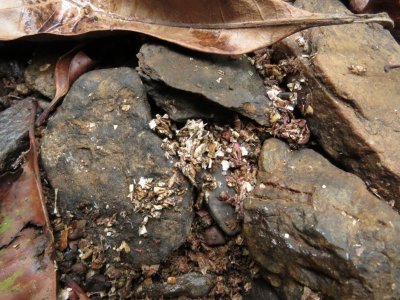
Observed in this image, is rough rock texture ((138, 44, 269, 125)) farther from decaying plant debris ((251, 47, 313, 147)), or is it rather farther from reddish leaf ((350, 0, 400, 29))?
reddish leaf ((350, 0, 400, 29))

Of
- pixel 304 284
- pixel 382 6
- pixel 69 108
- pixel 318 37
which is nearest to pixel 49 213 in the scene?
pixel 69 108

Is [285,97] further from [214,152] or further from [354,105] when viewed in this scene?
[214,152]

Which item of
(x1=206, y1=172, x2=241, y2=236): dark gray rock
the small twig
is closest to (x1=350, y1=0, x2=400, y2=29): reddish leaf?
the small twig

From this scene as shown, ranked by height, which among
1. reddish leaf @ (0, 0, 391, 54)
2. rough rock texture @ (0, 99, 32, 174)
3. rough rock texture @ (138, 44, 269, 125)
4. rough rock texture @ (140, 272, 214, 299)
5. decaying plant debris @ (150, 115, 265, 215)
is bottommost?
rough rock texture @ (140, 272, 214, 299)

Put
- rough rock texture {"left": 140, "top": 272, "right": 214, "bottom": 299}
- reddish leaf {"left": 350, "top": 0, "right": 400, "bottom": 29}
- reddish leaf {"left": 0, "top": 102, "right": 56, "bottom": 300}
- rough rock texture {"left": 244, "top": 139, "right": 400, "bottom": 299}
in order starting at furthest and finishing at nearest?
reddish leaf {"left": 350, "top": 0, "right": 400, "bottom": 29}, rough rock texture {"left": 140, "top": 272, "right": 214, "bottom": 299}, reddish leaf {"left": 0, "top": 102, "right": 56, "bottom": 300}, rough rock texture {"left": 244, "top": 139, "right": 400, "bottom": 299}

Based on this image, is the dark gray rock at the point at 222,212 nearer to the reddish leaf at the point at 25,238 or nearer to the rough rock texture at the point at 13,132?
the reddish leaf at the point at 25,238

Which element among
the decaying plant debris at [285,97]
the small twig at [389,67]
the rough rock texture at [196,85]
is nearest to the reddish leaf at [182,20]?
the rough rock texture at [196,85]

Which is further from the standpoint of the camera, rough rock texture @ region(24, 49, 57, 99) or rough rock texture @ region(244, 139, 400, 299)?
rough rock texture @ region(24, 49, 57, 99)

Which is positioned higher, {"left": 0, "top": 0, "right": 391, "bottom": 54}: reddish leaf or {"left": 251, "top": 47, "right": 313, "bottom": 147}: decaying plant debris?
{"left": 0, "top": 0, "right": 391, "bottom": 54}: reddish leaf
